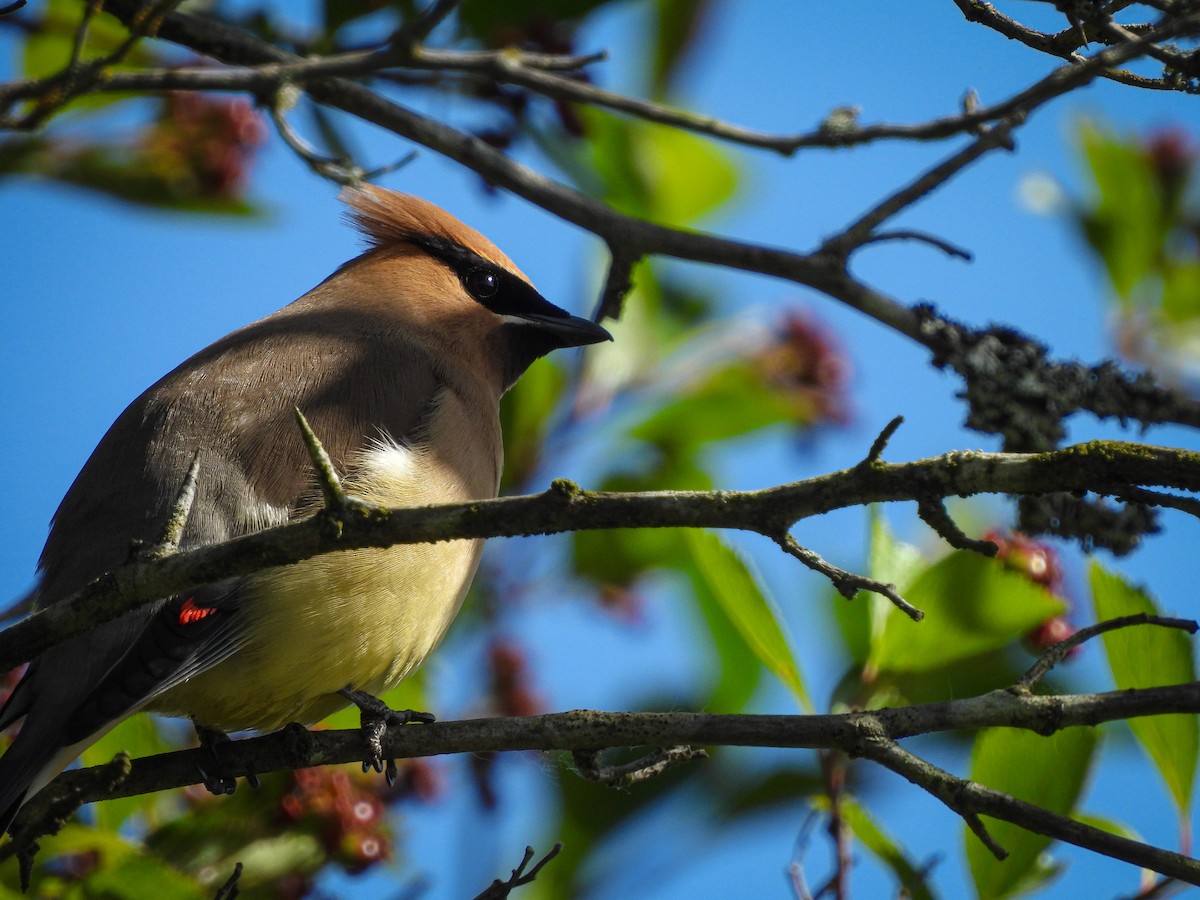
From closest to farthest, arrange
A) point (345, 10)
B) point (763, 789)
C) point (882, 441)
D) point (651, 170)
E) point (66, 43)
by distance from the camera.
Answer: point (882, 441), point (763, 789), point (345, 10), point (66, 43), point (651, 170)

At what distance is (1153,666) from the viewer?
2.70 m

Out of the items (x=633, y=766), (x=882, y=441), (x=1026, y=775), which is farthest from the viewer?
(x=1026, y=775)

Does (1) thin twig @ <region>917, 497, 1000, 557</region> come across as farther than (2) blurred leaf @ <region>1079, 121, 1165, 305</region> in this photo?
No

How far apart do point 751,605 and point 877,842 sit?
1.92 feet

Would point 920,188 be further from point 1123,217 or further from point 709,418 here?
point 1123,217

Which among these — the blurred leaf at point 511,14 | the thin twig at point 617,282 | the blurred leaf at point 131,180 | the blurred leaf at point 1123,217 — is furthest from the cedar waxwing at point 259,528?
the blurred leaf at point 1123,217

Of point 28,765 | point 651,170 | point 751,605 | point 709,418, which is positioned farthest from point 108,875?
point 651,170

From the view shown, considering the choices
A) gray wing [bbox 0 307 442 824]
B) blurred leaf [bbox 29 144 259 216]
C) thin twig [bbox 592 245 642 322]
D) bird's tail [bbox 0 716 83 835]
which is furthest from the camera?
blurred leaf [bbox 29 144 259 216]

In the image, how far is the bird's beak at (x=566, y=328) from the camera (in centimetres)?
426

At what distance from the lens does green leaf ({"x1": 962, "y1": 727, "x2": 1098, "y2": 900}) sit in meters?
2.81

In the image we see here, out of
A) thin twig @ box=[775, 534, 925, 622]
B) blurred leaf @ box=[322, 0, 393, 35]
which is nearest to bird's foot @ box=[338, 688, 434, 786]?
thin twig @ box=[775, 534, 925, 622]

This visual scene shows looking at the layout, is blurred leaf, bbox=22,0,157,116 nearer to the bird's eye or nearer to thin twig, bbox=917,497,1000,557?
the bird's eye

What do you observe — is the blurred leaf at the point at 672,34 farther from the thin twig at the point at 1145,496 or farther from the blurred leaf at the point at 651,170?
the thin twig at the point at 1145,496

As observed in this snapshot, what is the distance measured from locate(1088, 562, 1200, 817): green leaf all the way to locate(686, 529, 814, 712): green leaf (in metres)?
0.71
